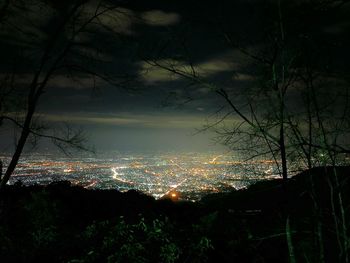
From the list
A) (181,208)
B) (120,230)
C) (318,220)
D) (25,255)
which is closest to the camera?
(318,220)

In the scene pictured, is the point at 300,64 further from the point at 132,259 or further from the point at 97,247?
the point at 97,247

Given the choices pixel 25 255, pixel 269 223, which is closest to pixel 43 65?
pixel 25 255

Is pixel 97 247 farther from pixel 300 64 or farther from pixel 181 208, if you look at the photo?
pixel 181 208

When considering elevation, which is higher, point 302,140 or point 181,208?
point 302,140

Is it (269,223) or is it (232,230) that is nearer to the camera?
(232,230)

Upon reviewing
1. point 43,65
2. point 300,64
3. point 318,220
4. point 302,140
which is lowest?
point 318,220

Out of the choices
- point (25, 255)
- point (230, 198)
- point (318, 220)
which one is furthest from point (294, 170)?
point (230, 198)

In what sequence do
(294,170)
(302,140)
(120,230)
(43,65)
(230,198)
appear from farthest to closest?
(230,198) < (43,65) < (120,230) < (294,170) < (302,140)
